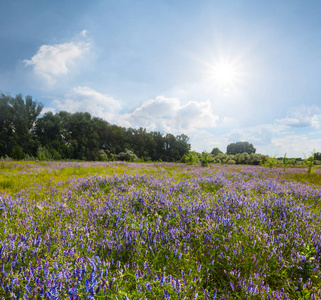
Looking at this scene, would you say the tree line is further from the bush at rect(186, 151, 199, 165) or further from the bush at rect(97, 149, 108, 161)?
the bush at rect(186, 151, 199, 165)

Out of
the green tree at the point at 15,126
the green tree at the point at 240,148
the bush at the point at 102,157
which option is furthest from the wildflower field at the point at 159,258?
the green tree at the point at 240,148

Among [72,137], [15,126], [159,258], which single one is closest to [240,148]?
[72,137]

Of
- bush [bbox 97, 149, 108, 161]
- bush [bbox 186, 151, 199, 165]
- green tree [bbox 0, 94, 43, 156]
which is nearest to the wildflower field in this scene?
bush [bbox 186, 151, 199, 165]

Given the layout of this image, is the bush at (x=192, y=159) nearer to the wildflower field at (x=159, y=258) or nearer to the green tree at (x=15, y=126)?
the wildflower field at (x=159, y=258)

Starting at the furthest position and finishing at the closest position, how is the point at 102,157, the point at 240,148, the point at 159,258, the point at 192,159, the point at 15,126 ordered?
the point at 240,148 → the point at 15,126 → the point at 102,157 → the point at 192,159 → the point at 159,258

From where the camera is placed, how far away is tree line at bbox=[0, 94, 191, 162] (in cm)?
3872

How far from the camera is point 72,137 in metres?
48.3

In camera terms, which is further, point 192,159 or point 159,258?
point 192,159

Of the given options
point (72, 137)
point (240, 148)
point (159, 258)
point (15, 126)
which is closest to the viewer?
point (159, 258)

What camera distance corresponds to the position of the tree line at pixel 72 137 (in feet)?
127

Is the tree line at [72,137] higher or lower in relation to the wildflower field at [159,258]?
higher

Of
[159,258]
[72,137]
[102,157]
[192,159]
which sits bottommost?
[159,258]

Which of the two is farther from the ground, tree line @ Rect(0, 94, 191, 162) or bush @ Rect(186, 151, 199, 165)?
tree line @ Rect(0, 94, 191, 162)

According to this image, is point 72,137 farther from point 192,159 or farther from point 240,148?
point 240,148
